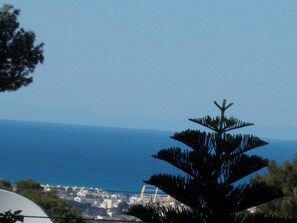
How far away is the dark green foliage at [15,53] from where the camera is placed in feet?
18.2

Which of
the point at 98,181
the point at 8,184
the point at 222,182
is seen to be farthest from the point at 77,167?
the point at 222,182

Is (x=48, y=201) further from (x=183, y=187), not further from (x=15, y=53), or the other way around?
(x=183, y=187)

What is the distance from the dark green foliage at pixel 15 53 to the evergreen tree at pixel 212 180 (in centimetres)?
233

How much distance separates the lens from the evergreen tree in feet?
11.5

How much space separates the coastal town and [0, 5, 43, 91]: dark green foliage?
99 centimetres

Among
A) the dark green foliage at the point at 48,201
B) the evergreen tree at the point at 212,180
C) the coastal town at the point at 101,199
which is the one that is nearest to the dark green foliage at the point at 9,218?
the coastal town at the point at 101,199

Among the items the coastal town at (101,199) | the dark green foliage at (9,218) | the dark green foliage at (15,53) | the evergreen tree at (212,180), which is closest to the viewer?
the evergreen tree at (212,180)

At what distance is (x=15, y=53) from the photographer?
5590 millimetres

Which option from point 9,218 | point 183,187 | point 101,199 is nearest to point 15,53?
point 101,199

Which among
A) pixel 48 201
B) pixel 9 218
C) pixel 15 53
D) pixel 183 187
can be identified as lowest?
pixel 48 201

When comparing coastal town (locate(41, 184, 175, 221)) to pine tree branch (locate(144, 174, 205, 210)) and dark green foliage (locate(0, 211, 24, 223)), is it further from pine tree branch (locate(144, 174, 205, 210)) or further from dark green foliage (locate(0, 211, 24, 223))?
pine tree branch (locate(144, 174, 205, 210))

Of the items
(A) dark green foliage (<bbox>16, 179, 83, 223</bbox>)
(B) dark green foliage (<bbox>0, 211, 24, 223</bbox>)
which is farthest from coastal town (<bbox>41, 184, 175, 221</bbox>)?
(B) dark green foliage (<bbox>0, 211, 24, 223</bbox>)

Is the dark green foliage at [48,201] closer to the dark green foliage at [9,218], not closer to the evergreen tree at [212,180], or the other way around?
the dark green foliage at [9,218]

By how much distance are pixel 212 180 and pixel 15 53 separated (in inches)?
100
